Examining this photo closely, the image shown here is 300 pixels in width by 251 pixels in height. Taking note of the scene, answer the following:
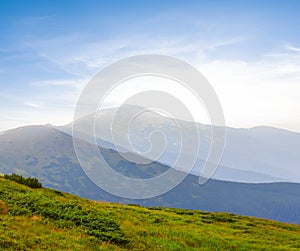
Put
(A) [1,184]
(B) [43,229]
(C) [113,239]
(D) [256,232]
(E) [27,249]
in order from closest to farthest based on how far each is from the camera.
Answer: (E) [27,249], (B) [43,229], (C) [113,239], (A) [1,184], (D) [256,232]

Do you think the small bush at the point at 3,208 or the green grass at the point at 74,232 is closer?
Answer: the green grass at the point at 74,232

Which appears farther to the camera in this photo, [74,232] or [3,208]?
[3,208]

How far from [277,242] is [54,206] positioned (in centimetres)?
2095

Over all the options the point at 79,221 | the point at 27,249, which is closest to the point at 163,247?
the point at 79,221

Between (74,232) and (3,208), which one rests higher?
(3,208)

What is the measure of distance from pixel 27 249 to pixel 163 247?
9.57m

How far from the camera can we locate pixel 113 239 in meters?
22.4

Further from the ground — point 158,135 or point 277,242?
point 158,135

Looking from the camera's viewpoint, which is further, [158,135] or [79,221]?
[158,135]

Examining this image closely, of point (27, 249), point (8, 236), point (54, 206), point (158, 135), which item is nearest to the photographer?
point (27, 249)

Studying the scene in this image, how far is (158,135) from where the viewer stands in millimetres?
55875

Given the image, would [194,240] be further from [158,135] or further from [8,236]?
[158,135]

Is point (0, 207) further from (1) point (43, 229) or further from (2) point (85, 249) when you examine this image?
(2) point (85, 249)

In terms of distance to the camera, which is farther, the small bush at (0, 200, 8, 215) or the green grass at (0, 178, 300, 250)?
the small bush at (0, 200, 8, 215)
